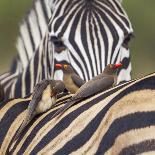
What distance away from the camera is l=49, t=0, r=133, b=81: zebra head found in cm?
556

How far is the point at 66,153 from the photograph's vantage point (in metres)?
3.84

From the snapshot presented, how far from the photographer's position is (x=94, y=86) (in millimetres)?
4426

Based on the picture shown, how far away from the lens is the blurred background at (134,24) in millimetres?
17875

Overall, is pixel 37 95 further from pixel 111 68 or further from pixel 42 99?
pixel 111 68

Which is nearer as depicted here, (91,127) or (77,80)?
(91,127)

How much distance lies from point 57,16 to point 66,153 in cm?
217

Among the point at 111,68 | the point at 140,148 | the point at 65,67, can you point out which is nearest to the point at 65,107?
the point at 140,148

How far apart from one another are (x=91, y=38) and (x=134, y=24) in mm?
13401

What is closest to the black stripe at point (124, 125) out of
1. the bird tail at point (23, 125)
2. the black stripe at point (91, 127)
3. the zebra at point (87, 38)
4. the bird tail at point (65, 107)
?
the black stripe at point (91, 127)

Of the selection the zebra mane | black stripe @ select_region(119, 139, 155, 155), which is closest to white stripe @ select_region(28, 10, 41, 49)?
the zebra mane

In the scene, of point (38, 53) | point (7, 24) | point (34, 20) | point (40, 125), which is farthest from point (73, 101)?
point (7, 24)

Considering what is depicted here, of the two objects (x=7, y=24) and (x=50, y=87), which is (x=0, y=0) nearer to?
(x=7, y=24)

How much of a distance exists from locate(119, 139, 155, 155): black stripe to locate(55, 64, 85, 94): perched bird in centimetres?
172

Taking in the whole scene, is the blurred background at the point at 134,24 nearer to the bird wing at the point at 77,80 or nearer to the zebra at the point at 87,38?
the zebra at the point at 87,38
